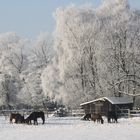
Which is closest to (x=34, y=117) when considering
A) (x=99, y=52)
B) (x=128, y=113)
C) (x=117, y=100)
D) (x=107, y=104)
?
(x=128, y=113)

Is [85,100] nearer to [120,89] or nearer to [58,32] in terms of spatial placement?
[120,89]

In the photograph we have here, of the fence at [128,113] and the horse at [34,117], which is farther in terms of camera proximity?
the fence at [128,113]

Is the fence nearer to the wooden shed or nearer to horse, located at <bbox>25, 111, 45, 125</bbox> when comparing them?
the wooden shed

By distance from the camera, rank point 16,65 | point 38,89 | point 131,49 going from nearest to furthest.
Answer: point 131,49 < point 38,89 < point 16,65

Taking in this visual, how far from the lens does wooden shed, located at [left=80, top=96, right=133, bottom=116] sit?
2137 inches

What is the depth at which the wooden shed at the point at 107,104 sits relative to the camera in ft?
178

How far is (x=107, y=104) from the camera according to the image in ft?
181

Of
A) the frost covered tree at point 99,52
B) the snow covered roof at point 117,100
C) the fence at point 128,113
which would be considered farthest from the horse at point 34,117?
the frost covered tree at point 99,52

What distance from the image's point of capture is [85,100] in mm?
60125

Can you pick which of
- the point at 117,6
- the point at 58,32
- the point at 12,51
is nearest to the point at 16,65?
the point at 12,51

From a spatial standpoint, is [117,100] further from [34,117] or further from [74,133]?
[74,133]

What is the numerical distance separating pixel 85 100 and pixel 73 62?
5.30m

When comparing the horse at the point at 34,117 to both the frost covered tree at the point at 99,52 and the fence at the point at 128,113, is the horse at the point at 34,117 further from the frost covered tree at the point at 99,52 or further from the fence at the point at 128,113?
the frost covered tree at the point at 99,52

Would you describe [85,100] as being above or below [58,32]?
below
